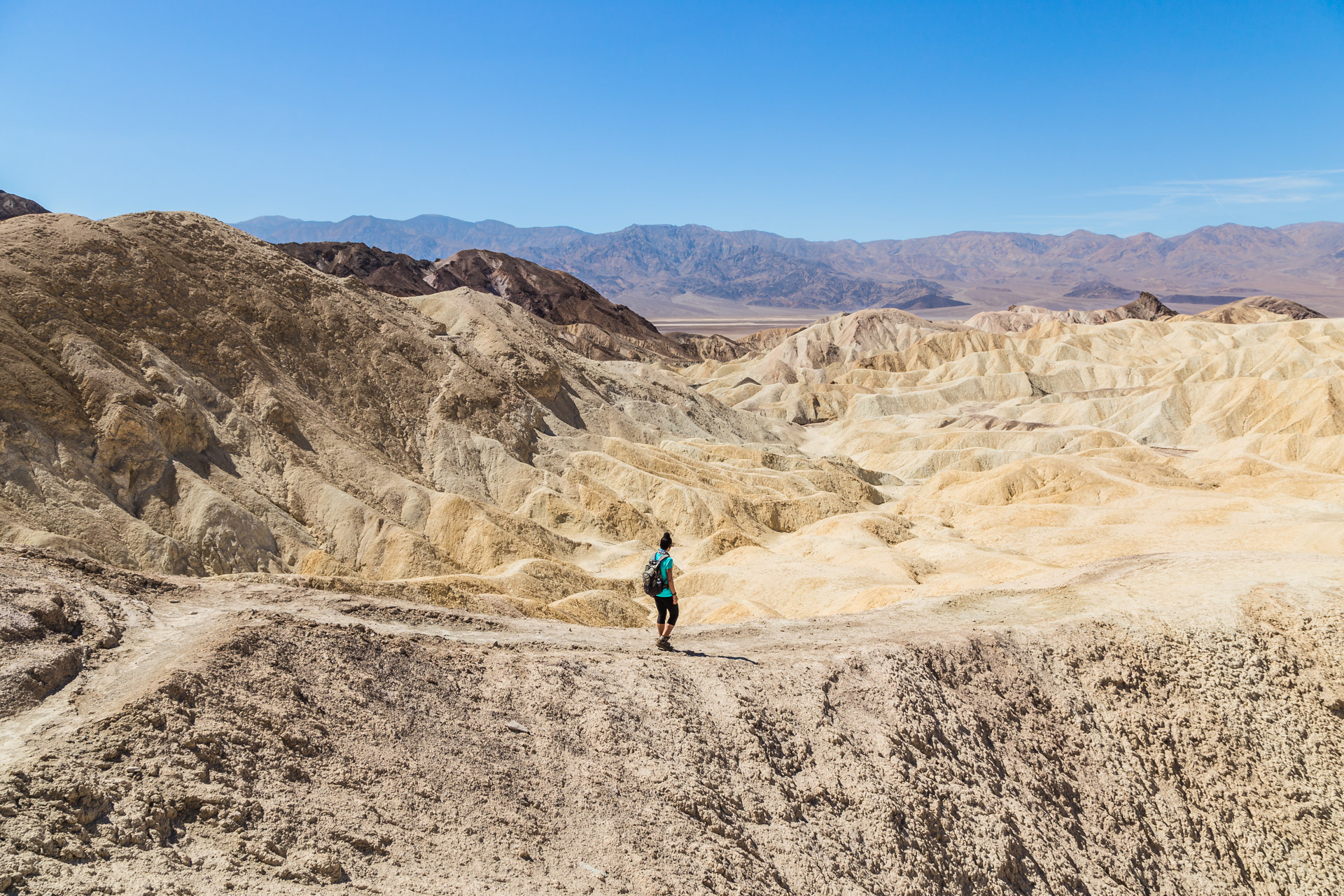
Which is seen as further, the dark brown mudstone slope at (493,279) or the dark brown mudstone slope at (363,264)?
the dark brown mudstone slope at (493,279)

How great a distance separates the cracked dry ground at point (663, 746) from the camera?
22.1 feet

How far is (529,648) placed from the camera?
11.4 metres

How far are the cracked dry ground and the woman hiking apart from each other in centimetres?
81

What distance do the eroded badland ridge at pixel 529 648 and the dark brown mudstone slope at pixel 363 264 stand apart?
7848 centimetres

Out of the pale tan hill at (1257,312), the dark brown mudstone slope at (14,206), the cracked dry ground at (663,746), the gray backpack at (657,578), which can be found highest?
the dark brown mudstone slope at (14,206)

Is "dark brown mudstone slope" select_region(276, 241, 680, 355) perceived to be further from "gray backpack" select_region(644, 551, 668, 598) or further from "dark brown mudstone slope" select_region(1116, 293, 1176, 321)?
"gray backpack" select_region(644, 551, 668, 598)

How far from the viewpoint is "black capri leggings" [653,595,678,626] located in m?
11.5

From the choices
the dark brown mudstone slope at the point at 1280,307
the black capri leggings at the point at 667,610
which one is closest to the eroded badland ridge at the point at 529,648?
the black capri leggings at the point at 667,610

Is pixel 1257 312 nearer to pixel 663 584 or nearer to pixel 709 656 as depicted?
pixel 709 656

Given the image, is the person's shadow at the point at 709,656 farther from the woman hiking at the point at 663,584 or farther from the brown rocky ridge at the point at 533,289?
the brown rocky ridge at the point at 533,289

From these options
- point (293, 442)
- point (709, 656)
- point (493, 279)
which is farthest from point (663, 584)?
point (493, 279)

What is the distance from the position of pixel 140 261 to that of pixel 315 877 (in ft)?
104

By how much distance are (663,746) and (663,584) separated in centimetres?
263

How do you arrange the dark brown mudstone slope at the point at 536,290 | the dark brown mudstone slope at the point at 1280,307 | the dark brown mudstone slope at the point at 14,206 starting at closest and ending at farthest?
1. the dark brown mudstone slope at the point at 14,206
2. the dark brown mudstone slope at the point at 536,290
3. the dark brown mudstone slope at the point at 1280,307
